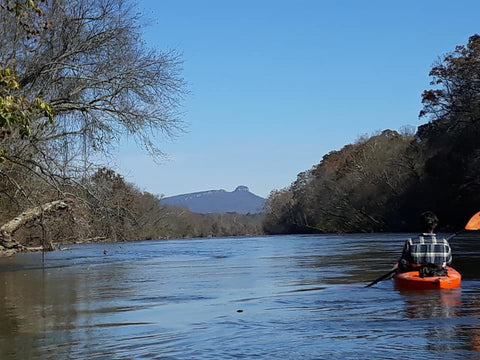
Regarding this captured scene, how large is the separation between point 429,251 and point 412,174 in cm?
5841

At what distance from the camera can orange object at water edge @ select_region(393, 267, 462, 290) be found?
38.4 feet

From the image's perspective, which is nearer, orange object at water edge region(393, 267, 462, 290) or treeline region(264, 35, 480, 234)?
orange object at water edge region(393, 267, 462, 290)

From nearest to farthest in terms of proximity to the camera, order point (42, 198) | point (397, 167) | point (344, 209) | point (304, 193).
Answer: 1. point (42, 198)
2. point (397, 167)
3. point (344, 209)
4. point (304, 193)

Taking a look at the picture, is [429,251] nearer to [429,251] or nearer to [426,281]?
[429,251]

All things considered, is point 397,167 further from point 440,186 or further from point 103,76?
point 103,76

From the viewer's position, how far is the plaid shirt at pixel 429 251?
11914 mm

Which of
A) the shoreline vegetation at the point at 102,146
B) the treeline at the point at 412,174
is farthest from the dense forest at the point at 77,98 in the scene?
the treeline at the point at 412,174

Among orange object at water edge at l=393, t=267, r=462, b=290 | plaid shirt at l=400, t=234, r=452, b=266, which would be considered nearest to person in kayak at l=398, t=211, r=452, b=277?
plaid shirt at l=400, t=234, r=452, b=266

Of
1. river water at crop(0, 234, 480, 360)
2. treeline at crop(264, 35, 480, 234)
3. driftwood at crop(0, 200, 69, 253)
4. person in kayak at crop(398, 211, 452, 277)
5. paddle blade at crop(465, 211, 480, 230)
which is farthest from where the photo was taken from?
A: treeline at crop(264, 35, 480, 234)

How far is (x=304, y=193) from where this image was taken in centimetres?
10612

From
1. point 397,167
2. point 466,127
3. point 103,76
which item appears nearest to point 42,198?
point 103,76

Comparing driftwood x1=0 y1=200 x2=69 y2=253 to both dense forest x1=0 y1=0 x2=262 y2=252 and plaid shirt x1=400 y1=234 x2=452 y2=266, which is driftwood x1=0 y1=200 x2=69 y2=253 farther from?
plaid shirt x1=400 y1=234 x2=452 y2=266

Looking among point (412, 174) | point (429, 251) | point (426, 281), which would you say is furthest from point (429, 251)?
point (412, 174)

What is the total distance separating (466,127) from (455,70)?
5302 millimetres
